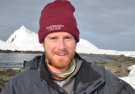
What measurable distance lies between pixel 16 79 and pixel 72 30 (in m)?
0.80

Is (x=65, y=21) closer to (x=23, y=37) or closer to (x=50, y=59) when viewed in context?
(x=50, y=59)

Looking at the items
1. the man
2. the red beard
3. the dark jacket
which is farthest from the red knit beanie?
the dark jacket

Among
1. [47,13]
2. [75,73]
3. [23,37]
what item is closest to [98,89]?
[75,73]

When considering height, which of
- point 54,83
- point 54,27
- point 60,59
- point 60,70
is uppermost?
point 54,27

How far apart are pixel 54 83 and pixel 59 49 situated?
0.36 meters

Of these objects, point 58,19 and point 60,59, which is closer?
point 60,59

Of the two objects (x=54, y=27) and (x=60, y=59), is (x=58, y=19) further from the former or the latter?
(x=60, y=59)

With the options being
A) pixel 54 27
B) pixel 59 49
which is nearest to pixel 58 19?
pixel 54 27

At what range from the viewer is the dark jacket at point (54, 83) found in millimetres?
2209

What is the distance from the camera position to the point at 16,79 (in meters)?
2.28

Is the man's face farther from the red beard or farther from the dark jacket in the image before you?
the dark jacket

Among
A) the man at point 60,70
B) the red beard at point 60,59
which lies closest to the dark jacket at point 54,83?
the man at point 60,70

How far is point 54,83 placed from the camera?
7.46ft

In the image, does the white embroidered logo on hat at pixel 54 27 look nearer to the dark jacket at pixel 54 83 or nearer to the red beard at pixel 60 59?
the red beard at pixel 60 59
